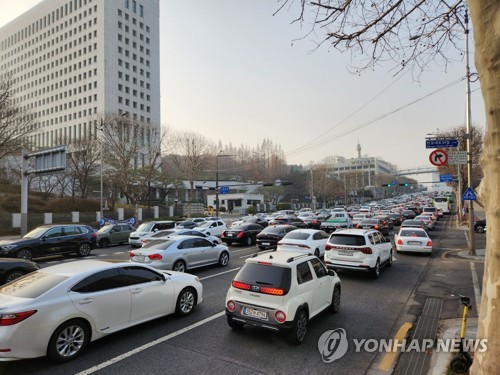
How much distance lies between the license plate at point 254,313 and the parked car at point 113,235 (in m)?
18.5

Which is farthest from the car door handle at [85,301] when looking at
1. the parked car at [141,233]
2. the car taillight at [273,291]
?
the parked car at [141,233]

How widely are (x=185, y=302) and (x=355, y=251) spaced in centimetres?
628

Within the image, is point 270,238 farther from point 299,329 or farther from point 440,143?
point 299,329

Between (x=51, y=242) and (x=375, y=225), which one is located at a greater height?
(x=51, y=242)

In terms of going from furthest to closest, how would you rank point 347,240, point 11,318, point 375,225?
point 375,225, point 347,240, point 11,318

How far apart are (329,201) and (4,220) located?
88.8 meters

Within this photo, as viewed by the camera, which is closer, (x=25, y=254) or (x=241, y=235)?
(x=25, y=254)

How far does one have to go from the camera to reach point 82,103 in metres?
90.4

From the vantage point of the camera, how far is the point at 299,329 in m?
5.99

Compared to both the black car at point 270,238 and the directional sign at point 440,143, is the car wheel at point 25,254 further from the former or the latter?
the directional sign at point 440,143

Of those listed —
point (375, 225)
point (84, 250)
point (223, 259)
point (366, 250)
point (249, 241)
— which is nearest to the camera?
point (366, 250)

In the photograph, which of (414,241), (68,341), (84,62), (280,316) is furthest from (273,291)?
(84,62)

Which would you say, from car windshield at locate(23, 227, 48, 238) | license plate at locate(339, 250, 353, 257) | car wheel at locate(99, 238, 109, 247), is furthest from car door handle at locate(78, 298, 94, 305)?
car wheel at locate(99, 238, 109, 247)

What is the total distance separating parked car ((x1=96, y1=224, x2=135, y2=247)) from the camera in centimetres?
2217
